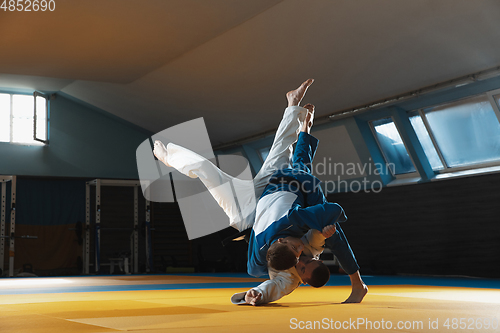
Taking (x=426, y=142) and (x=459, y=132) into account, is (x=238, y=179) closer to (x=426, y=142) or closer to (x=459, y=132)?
(x=459, y=132)

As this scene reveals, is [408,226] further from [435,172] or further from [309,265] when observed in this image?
[309,265]

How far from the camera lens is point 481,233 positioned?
681 cm

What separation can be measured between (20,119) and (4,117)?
301mm

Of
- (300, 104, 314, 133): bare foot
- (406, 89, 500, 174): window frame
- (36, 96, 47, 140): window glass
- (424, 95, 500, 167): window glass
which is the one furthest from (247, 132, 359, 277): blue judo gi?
(36, 96, 47, 140): window glass

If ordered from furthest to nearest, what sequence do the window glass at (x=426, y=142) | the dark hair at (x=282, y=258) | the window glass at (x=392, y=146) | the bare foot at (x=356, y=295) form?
1. the window glass at (x=392, y=146)
2. the window glass at (x=426, y=142)
3. the bare foot at (x=356, y=295)
4. the dark hair at (x=282, y=258)

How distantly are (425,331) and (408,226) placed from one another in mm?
6546

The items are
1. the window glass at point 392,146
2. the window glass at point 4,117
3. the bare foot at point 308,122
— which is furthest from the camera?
the window glass at point 4,117

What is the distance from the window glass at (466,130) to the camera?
7035 millimetres

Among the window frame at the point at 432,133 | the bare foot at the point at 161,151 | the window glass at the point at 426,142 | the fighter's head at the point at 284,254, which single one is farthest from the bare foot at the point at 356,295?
the window glass at the point at 426,142

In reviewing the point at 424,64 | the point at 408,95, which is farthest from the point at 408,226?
the point at 424,64

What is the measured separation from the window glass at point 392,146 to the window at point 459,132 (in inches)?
13.4

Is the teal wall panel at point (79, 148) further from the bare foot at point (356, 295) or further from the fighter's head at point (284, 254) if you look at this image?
the fighter's head at point (284, 254)

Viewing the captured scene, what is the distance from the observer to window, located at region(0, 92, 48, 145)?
32.0 ft

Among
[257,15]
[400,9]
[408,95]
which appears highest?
[257,15]
